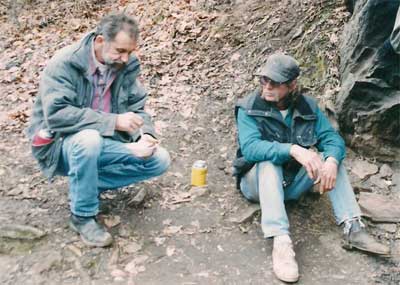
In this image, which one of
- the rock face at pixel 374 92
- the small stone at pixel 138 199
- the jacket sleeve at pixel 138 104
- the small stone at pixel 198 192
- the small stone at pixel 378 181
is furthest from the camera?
the rock face at pixel 374 92

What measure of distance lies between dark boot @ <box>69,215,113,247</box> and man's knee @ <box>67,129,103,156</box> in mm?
548

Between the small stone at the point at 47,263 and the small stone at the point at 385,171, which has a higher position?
the small stone at the point at 385,171

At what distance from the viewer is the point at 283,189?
437 centimetres

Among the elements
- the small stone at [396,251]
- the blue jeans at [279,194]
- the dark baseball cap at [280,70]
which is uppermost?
the dark baseball cap at [280,70]

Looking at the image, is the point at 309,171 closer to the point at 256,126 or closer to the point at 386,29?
the point at 256,126

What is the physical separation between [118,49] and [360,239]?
7.23 feet

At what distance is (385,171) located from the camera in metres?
5.09

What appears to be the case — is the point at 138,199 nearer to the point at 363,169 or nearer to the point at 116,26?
the point at 116,26

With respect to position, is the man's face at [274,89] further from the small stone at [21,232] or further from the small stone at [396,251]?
the small stone at [21,232]

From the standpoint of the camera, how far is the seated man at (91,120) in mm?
3928

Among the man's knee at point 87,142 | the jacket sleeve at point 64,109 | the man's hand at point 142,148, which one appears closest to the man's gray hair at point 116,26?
the jacket sleeve at point 64,109

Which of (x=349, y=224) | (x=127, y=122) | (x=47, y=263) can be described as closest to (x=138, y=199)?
(x=127, y=122)

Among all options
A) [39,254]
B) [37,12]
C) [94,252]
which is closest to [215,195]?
[94,252]

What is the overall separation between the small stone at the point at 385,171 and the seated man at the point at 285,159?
94 cm
